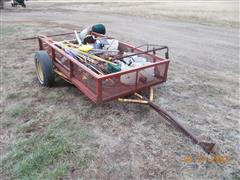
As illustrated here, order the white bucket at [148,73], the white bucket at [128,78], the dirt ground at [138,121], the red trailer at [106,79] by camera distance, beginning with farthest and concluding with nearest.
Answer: the white bucket at [148,73]
the white bucket at [128,78]
the red trailer at [106,79]
the dirt ground at [138,121]

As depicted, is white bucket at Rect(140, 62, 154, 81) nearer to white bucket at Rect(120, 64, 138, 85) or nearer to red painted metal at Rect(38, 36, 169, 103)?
red painted metal at Rect(38, 36, 169, 103)

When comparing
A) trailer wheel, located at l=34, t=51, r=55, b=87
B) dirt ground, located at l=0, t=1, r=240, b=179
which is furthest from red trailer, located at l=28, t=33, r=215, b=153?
dirt ground, located at l=0, t=1, r=240, b=179

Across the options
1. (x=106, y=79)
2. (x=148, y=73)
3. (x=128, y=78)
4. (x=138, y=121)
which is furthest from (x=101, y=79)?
(x=148, y=73)

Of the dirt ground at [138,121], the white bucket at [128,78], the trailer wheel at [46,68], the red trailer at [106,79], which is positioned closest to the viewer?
the dirt ground at [138,121]

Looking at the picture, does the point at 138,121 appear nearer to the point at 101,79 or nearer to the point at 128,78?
the point at 128,78

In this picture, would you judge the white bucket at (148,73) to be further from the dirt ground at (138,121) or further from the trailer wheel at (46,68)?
the trailer wheel at (46,68)

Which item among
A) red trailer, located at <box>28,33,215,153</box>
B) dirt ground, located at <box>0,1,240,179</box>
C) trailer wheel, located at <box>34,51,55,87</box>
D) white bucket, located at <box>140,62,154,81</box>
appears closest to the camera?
dirt ground, located at <box>0,1,240,179</box>

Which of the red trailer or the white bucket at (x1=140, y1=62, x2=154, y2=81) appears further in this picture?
the white bucket at (x1=140, y1=62, x2=154, y2=81)

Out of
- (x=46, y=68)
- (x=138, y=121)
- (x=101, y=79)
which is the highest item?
(x=101, y=79)

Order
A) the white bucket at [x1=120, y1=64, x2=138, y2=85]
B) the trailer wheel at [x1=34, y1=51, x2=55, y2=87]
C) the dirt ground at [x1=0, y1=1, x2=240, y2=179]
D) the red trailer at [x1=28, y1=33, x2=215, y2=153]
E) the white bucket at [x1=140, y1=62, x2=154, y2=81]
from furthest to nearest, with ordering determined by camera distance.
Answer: the trailer wheel at [x1=34, y1=51, x2=55, y2=87], the white bucket at [x1=140, y1=62, x2=154, y2=81], the white bucket at [x1=120, y1=64, x2=138, y2=85], the red trailer at [x1=28, y1=33, x2=215, y2=153], the dirt ground at [x1=0, y1=1, x2=240, y2=179]

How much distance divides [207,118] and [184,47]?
4.59m

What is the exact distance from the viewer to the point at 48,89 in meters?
4.36

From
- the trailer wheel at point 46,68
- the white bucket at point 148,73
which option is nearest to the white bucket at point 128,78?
the white bucket at point 148,73

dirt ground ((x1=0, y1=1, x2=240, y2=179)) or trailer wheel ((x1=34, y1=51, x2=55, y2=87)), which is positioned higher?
trailer wheel ((x1=34, y1=51, x2=55, y2=87))
